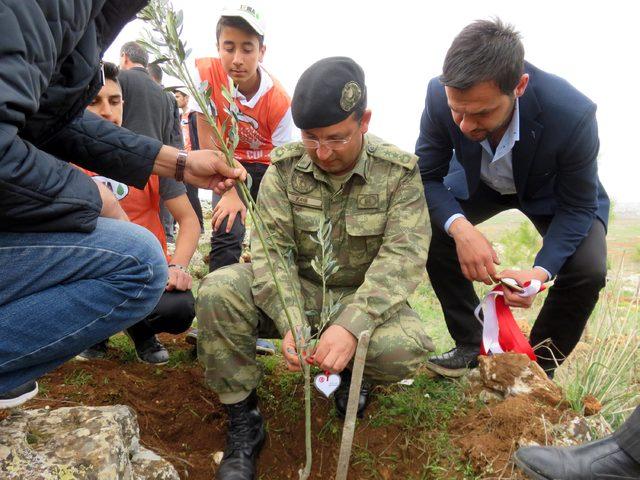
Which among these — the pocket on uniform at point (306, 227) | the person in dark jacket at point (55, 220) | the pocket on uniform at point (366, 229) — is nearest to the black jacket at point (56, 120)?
the person in dark jacket at point (55, 220)

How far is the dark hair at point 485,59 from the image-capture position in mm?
2336

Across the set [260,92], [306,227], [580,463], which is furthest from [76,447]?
[260,92]

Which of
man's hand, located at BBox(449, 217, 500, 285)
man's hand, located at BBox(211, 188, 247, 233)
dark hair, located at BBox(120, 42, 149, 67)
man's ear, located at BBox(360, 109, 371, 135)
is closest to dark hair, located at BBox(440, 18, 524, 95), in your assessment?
man's ear, located at BBox(360, 109, 371, 135)

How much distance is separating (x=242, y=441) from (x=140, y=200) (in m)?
1.57

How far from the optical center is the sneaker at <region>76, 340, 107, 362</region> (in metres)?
2.93

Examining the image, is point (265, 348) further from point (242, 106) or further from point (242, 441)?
point (242, 106)

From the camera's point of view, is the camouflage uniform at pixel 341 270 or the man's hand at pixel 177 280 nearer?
the camouflage uniform at pixel 341 270

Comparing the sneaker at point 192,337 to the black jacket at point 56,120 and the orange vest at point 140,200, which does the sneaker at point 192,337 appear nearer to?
the orange vest at point 140,200

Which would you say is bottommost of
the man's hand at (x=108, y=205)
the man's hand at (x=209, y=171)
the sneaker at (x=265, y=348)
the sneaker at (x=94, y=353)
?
the sneaker at (x=94, y=353)

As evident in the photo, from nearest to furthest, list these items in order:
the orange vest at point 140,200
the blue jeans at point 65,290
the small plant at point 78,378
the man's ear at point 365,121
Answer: the blue jeans at point 65,290 → the man's ear at point 365,121 → the small plant at point 78,378 → the orange vest at point 140,200

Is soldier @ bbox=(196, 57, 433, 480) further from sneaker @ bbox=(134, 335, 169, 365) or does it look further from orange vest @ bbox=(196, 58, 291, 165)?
orange vest @ bbox=(196, 58, 291, 165)

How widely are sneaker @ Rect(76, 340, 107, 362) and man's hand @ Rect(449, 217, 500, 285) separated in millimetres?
2087

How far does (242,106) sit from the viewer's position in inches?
140

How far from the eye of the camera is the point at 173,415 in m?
2.52
